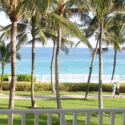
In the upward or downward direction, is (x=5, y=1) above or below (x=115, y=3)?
below

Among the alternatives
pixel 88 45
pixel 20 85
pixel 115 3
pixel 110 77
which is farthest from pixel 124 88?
pixel 88 45

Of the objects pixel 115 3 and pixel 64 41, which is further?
pixel 64 41

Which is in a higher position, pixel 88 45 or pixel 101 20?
pixel 101 20

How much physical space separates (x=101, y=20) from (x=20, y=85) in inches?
533

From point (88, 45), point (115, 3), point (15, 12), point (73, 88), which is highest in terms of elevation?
point (115, 3)

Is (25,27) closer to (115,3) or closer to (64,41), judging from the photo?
(115,3)

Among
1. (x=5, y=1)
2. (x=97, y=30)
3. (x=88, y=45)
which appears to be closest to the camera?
(x=88, y=45)

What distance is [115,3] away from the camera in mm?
13078

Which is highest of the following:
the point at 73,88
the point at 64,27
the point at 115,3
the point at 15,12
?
the point at 115,3

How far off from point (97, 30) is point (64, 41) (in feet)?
13.7

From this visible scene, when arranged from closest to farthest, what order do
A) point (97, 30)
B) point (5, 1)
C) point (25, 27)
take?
1. point (5, 1)
2. point (25, 27)
3. point (97, 30)

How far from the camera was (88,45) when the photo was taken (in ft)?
28.5

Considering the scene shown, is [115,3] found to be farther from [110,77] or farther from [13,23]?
[110,77]

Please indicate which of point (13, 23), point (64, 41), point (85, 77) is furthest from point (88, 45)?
point (85, 77)
